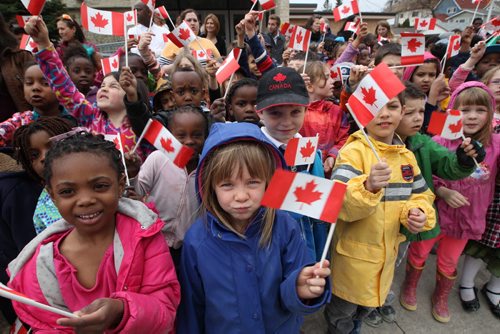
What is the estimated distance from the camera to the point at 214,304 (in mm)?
1431

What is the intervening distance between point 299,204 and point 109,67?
239 centimetres

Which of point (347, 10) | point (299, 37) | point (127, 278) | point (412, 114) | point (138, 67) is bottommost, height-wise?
point (127, 278)

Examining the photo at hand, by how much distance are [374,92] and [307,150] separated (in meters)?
0.50

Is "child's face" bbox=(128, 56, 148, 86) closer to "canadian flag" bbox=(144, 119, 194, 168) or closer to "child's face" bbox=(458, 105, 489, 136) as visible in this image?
"canadian flag" bbox=(144, 119, 194, 168)

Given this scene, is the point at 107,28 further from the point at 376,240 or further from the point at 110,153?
the point at 376,240

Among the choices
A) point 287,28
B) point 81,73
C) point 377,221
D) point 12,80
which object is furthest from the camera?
point 287,28

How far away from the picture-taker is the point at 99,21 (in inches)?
110

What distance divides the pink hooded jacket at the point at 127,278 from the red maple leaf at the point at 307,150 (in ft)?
3.00

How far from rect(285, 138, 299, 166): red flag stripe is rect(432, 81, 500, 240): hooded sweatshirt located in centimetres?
133

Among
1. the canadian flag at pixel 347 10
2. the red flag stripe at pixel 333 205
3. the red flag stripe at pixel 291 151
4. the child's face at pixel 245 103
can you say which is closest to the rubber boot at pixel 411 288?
the red flag stripe at pixel 291 151

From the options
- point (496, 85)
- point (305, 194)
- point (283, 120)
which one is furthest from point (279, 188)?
point (496, 85)

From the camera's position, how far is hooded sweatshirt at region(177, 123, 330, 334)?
1.42m

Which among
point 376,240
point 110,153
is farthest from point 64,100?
point 376,240

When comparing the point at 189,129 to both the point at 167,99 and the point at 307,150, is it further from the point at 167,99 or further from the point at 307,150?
the point at 167,99
